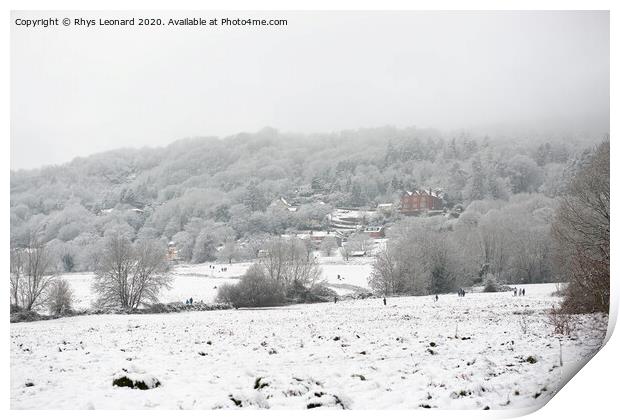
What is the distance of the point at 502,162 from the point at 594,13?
2.88 m

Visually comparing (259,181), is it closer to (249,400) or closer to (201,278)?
(201,278)

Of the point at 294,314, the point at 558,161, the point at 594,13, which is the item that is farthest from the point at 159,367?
the point at 594,13

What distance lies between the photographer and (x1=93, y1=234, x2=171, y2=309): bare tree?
9.59 m

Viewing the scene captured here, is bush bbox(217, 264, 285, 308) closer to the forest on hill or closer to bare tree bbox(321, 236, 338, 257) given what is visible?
the forest on hill

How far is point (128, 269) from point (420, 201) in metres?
6.71

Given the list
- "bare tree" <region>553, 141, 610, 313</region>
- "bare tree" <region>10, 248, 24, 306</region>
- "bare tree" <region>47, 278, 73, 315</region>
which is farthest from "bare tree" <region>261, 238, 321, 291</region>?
"bare tree" <region>553, 141, 610, 313</region>

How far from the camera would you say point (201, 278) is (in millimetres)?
10609

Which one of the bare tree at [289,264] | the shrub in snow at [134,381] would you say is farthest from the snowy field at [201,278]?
the shrub in snow at [134,381]

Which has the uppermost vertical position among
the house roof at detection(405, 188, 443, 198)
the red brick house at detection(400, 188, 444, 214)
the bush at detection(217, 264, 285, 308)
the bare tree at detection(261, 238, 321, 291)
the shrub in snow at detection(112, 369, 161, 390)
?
the house roof at detection(405, 188, 443, 198)

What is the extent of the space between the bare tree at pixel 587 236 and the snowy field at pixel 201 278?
4.52m

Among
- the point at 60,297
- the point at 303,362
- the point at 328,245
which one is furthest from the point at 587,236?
the point at 60,297

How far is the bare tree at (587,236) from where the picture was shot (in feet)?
26.4

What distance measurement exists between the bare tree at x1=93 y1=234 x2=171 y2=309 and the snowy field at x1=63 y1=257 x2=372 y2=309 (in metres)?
0.24

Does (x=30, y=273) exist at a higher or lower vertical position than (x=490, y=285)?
higher
